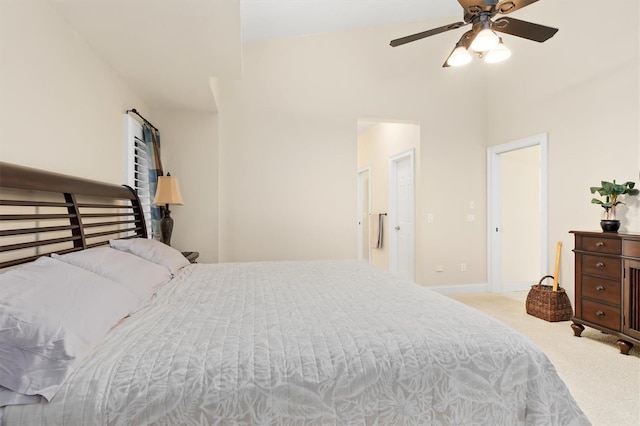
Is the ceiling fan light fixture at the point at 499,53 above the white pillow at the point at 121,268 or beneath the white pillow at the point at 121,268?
above

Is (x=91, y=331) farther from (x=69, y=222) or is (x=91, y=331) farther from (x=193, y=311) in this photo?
(x=69, y=222)

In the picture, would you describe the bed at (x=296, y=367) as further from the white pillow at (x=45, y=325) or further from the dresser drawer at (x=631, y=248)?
the dresser drawer at (x=631, y=248)

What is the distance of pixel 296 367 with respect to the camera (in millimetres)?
977

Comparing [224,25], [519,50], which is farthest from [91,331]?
[519,50]

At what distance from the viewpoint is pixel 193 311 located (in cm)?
140

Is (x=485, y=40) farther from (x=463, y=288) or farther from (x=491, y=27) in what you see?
(x=463, y=288)

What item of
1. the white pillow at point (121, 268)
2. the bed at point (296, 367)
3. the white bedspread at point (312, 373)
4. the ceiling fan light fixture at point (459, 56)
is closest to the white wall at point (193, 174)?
the white pillow at point (121, 268)

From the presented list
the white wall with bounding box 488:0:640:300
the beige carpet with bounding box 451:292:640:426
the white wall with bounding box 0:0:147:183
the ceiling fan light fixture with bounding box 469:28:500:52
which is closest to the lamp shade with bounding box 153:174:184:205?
the white wall with bounding box 0:0:147:183

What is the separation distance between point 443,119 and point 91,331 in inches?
180

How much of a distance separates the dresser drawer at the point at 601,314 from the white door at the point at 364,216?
3863mm

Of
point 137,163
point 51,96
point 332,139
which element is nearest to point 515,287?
point 332,139

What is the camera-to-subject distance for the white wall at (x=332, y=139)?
3.98 metres

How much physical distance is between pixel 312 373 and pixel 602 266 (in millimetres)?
3055

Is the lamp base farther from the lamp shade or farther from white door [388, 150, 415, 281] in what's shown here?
white door [388, 150, 415, 281]
